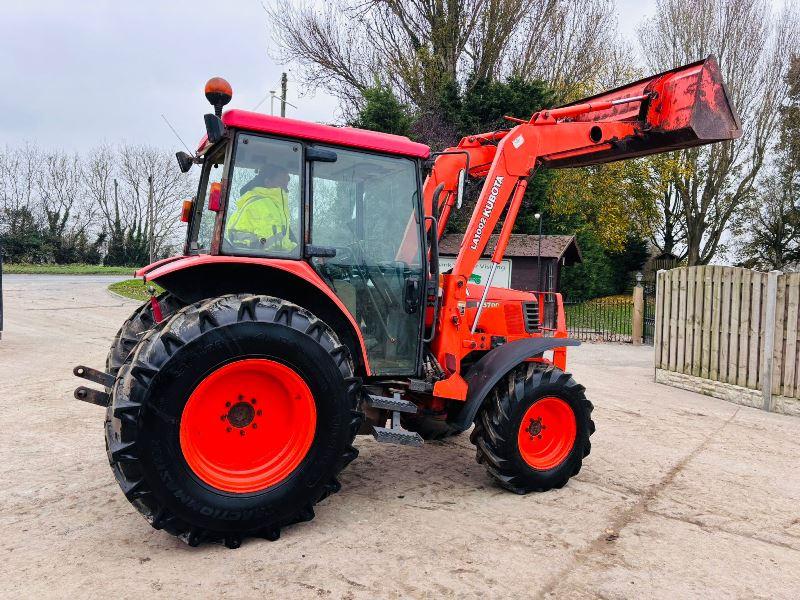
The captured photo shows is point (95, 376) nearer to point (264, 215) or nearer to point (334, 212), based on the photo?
point (264, 215)

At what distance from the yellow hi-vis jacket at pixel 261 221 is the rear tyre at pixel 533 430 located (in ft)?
5.79

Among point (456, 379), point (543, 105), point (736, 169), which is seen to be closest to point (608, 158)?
point (456, 379)

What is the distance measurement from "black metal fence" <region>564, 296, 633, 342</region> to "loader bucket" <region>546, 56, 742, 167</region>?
10780 mm

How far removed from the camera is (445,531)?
3330mm

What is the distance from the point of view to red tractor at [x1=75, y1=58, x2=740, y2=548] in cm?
294

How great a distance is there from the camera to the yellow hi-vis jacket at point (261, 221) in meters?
3.36

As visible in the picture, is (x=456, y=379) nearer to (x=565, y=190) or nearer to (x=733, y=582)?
(x=733, y=582)

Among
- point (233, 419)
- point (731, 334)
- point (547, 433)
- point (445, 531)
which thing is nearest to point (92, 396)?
point (233, 419)

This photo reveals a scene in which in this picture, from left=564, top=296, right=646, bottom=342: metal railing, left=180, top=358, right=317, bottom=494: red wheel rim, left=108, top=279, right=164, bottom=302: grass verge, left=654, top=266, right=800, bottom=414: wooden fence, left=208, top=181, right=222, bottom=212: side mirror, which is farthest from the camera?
left=108, top=279, right=164, bottom=302: grass verge

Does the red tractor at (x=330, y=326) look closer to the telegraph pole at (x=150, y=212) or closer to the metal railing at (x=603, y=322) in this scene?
the metal railing at (x=603, y=322)

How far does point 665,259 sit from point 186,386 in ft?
89.6

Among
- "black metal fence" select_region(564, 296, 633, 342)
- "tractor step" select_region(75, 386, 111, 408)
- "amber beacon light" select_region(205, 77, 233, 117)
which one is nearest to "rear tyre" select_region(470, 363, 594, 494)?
"tractor step" select_region(75, 386, 111, 408)

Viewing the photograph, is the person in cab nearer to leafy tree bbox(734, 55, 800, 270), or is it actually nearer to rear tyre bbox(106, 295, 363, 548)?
rear tyre bbox(106, 295, 363, 548)

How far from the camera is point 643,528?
348 cm
